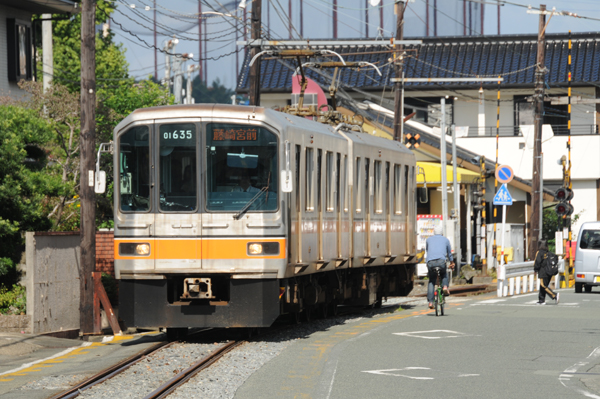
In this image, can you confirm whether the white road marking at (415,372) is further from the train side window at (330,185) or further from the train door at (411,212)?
the train door at (411,212)

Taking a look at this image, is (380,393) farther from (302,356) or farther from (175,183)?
(175,183)

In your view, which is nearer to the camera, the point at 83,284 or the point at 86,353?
the point at 86,353

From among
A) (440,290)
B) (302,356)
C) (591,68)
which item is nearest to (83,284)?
(302,356)

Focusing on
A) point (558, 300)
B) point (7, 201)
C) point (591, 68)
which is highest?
point (591, 68)

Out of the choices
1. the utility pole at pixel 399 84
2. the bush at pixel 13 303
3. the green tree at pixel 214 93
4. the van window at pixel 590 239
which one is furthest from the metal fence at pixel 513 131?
the green tree at pixel 214 93

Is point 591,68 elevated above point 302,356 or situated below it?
above

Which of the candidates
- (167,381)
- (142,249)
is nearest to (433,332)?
(142,249)

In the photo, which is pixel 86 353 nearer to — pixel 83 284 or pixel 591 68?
pixel 83 284

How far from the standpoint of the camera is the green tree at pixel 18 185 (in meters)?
17.3

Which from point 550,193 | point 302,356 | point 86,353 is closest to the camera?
point 302,356

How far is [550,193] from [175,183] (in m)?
29.5

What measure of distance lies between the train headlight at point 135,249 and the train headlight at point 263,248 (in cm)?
144

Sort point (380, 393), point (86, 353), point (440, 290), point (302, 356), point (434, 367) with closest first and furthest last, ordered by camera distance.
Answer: point (380, 393) → point (434, 367) → point (302, 356) → point (86, 353) → point (440, 290)

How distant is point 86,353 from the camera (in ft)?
46.4
